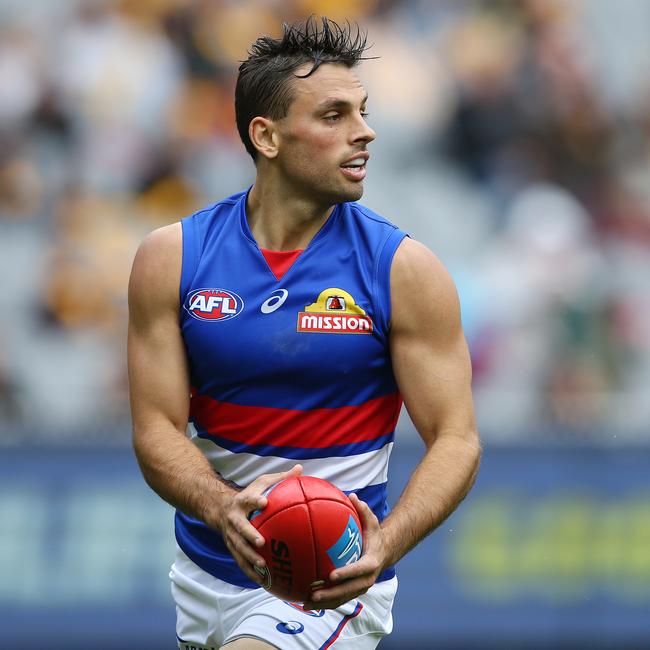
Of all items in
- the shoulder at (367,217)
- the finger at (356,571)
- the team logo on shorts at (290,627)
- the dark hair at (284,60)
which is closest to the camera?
the finger at (356,571)

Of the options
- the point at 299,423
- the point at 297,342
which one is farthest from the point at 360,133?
the point at 299,423

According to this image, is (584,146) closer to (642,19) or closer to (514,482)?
(642,19)

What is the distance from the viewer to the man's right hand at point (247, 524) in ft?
14.0

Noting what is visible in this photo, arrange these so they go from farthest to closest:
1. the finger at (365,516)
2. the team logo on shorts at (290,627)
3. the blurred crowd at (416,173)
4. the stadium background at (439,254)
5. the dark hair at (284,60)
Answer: the blurred crowd at (416,173) → the stadium background at (439,254) → the dark hair at (284,60) → the team logo on shorts at (290,627) → the finger at (365,516)

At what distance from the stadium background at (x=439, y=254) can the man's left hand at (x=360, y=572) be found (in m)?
5.20

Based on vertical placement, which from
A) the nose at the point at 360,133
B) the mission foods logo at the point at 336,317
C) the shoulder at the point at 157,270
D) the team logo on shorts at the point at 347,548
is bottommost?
the team logo on shorts at the point at 347,548

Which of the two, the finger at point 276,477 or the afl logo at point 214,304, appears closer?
the finger at point 276,477

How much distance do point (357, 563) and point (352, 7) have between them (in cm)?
883

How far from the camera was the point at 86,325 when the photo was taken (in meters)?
10.7

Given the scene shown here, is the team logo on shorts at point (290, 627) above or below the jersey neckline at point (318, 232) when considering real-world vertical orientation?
below

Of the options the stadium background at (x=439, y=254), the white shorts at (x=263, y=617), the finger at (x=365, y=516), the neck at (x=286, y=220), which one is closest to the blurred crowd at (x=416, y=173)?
the stadium background at (x=439, y=254)

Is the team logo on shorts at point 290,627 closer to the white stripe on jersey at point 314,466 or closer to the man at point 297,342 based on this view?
the man at point 297,342

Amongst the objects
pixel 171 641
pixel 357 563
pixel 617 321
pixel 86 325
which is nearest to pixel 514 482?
pixel 617 321

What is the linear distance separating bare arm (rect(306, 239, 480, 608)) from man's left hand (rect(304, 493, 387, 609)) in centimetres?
32
